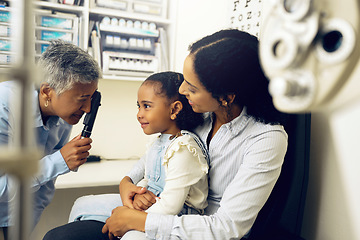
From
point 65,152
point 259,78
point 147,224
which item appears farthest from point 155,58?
point 147,224

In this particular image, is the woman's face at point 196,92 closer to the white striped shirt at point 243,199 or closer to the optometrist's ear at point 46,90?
the white striped shirt at point 243,199

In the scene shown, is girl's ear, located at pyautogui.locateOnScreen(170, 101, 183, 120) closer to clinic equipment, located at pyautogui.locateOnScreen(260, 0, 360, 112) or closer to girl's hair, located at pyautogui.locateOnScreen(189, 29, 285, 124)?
girl's hair, located at pyautogui.locateOnScreen(189, 29, 285, 124)

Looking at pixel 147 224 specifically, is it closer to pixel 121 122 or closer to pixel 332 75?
pixel 332 75

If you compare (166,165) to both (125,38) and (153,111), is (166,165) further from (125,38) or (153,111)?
(125,38)

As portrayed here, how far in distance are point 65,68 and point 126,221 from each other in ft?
2.06

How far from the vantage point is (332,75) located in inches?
10.2

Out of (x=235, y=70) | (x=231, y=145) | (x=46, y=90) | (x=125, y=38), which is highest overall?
(x=125, y=38)

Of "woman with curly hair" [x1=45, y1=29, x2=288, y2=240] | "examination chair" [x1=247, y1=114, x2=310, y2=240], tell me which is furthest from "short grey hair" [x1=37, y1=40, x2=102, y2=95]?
"examination chair" [x1=247, y1=114, x2=310, y2=240]

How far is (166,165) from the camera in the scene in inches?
40.5

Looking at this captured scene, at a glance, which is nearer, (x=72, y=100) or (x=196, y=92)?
(x=196, y=92)

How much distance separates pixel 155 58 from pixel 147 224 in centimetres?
129

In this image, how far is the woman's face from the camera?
94cm

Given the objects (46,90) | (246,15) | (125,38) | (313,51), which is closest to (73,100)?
(46,90)

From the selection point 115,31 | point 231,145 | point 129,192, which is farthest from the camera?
point 115,31
